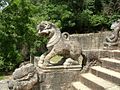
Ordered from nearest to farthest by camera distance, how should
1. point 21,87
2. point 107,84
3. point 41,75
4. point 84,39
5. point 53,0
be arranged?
1. point 107,84
2. point 21,87
3. point 41,75
4. point 84,39
5. point 53,0

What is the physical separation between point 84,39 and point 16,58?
12.0 feet

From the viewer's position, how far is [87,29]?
74.8ft

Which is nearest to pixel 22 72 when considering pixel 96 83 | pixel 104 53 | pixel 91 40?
pixel 96 83

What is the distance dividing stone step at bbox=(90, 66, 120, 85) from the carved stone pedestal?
1.36 ft

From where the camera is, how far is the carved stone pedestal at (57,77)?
6.17 meters

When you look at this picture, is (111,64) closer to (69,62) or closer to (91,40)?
(69,62)

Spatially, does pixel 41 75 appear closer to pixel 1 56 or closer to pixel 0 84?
pixel 0 84

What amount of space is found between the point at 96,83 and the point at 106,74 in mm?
396

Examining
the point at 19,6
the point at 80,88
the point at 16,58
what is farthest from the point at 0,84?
the point at 19,6

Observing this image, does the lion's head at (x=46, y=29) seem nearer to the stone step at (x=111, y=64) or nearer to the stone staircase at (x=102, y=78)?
the stone staircase at (x=102, y=78)

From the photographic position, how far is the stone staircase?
17.4 ft

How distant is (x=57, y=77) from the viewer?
6309 mm

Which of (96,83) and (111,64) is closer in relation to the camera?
(96,83)

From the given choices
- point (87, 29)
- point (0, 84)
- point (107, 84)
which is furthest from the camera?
point (87, 29)
